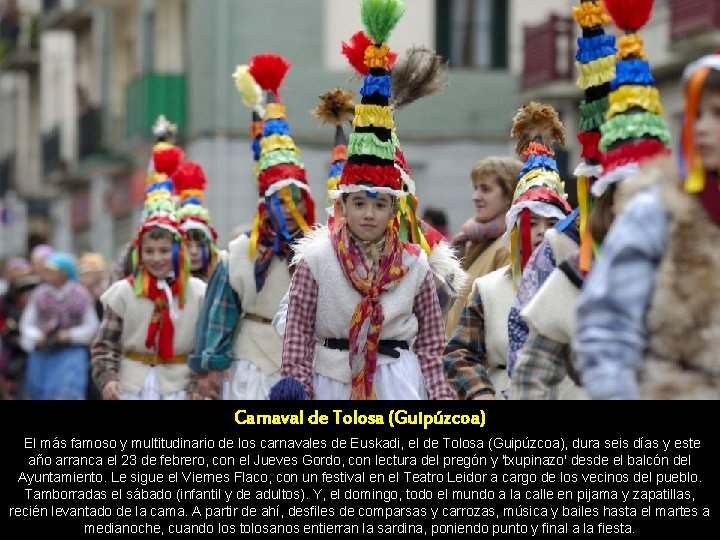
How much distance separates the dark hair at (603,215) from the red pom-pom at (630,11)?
0.49 metres

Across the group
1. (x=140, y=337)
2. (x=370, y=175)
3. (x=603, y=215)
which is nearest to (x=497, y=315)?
(x=370, y=175)

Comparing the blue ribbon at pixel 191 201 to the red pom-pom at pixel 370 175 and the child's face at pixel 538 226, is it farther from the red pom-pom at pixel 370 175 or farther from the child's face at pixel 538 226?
the child's face at pixel 538 226

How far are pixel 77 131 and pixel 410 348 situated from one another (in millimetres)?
32542

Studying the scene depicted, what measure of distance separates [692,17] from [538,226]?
49.7 feet

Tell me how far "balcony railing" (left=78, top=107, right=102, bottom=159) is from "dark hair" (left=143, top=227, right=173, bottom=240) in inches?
1051

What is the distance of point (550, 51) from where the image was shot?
27.2 metres

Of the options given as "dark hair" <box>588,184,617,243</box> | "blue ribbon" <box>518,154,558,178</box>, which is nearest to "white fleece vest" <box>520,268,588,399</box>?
"dark hair" <box>588,184,617,243</box>

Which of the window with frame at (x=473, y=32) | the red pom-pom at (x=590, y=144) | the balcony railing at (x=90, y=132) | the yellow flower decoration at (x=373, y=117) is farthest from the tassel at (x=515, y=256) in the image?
the balcony railing at (x=90, y=132)

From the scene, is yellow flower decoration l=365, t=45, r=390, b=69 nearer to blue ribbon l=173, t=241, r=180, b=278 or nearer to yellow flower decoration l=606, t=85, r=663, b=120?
yellow flower decoration l=606, t=85, r=663, b=120

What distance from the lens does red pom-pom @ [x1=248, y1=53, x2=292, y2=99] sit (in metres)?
11.2

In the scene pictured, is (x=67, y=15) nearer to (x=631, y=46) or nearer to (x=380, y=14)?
(x=380, y=14)
